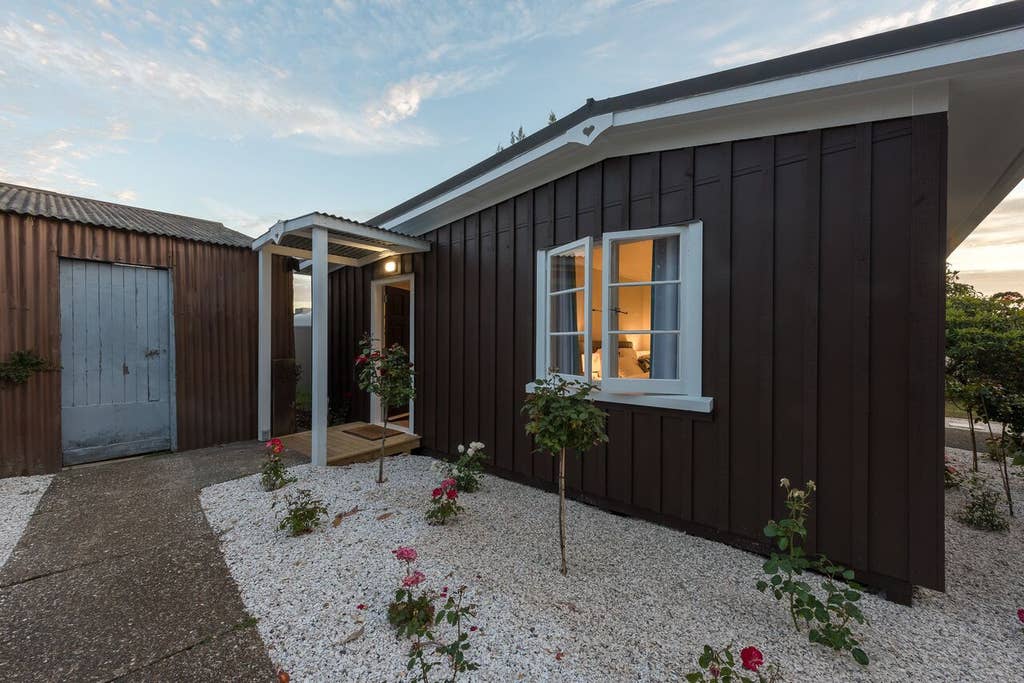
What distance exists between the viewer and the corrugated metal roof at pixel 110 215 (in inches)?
159

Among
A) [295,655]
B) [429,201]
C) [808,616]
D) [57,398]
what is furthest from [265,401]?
[808,616]

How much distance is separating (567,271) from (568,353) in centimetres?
74

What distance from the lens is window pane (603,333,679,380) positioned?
2828 millimetres

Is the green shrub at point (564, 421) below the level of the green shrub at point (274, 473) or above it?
above

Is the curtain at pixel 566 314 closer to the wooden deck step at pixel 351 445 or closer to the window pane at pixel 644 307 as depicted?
the window pane at pixel 644 307

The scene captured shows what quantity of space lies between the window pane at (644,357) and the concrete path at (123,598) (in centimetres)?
261

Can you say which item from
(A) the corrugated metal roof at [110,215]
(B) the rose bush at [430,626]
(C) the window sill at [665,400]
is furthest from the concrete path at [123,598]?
(A) the corrugated metal roof at [110,215]

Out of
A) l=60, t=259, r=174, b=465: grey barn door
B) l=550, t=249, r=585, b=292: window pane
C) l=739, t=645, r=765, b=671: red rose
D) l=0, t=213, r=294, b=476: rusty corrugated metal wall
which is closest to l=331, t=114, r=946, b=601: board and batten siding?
l=550, t=249, r=585, b=292: window pane

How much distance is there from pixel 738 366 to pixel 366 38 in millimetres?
6748

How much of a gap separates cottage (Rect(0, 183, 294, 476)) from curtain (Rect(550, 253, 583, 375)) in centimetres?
410

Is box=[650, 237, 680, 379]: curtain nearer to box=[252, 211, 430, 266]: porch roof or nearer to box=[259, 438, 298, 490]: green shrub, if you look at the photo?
box=[252, 211, 430, 266]: porch roof

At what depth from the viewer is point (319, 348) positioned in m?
3.91

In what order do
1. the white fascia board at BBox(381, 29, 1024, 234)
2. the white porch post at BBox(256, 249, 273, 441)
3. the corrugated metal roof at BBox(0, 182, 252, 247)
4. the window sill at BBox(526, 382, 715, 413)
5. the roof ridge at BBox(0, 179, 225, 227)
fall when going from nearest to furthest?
1. the white fascia board at BBox(381, 29, 1024, 234)
2. the window sill at BBox(526, 382, 715, 413)
3. the corrugated metal roof at BBox(0, 182, 252, 247)
4. the white porch post at BBox(256, 249, 273, 441)
5. the roof ridge at BBox(0, 179, 225, 227)

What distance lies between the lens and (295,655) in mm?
1575
